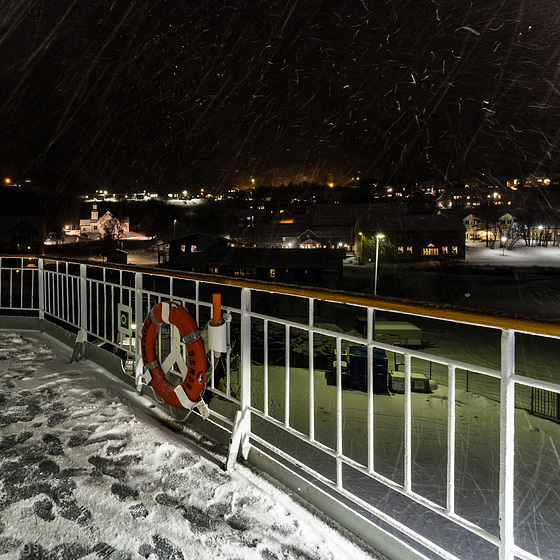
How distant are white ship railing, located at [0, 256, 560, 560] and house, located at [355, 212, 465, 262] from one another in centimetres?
2850

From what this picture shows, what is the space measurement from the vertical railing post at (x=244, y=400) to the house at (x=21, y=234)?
41.6m

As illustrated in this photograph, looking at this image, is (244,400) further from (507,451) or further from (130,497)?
(507,451)

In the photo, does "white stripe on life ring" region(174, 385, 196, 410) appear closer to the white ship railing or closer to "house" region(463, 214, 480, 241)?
the white ship railing

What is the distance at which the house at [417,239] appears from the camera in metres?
44.4

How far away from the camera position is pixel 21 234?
3822cm

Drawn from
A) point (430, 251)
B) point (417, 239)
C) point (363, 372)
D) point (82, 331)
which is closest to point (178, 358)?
point (82, 331)

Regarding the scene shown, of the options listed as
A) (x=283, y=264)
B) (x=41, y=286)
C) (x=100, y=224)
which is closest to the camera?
(x=41, y=286)

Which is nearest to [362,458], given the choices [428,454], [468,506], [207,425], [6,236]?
[428,454]

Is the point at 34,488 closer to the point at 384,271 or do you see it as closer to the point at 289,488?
the point at 289,488

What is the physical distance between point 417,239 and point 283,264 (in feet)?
70.9

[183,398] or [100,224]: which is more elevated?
[100,224]

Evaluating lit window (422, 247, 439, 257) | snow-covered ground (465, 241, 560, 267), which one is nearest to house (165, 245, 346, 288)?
lit window (422, 247, 439, 257)

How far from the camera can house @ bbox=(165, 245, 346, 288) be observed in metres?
29.8

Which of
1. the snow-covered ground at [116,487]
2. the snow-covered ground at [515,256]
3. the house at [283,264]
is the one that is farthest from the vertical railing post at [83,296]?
the snow-covered ground at [515,256]
